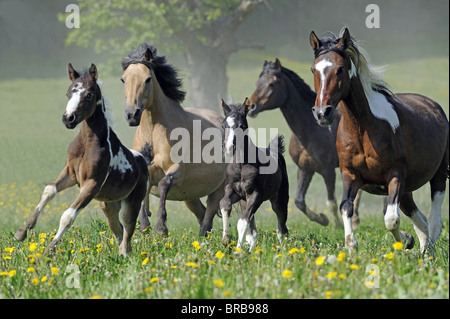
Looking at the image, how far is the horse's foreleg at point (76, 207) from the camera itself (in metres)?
6.95

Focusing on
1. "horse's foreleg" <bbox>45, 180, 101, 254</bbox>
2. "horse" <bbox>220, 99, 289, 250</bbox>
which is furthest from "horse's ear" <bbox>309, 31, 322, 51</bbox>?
"horse's foreleg" <bbox>45, 180, 101, 254</bbox>

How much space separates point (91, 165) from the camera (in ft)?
23.6

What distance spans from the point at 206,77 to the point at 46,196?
17.0 metres

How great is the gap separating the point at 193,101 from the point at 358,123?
16287 millimetres

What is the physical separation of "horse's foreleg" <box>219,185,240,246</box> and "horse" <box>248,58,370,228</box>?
12.3 feet

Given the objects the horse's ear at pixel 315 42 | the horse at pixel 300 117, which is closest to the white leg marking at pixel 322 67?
the horse's ear at pixel 315 42

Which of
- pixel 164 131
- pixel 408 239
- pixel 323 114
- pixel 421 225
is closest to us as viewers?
pixel 323 114

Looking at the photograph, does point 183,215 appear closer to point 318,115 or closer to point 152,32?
point 152,32

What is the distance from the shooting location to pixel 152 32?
21.6m

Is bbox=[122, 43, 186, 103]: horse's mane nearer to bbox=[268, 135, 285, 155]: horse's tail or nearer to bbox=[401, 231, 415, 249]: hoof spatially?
bbox=[268, 135, 285, 155]: horse's tail

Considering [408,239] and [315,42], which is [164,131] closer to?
[315,42]

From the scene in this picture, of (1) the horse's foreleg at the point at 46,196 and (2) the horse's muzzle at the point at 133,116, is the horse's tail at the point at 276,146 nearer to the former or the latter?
(2) the horse's muzzle at the point at 133,116

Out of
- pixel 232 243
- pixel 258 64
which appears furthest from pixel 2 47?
pixel 232 243

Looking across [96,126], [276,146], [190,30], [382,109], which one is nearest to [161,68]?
[276,146]
